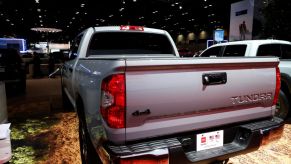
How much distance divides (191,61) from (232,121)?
85 centimetres

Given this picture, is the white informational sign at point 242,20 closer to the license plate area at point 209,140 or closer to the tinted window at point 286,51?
the tinted window at point 286,51

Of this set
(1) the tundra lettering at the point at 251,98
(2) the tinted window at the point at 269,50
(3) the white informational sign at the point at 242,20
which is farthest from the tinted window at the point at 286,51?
(3) the white informational sign at the point at 242,20

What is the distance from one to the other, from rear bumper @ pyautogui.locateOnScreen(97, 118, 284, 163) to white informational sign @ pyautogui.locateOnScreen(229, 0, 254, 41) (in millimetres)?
14194

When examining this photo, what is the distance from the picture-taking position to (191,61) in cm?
217

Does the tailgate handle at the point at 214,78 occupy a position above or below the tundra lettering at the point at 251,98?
above

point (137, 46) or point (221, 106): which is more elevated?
point (137, 46)

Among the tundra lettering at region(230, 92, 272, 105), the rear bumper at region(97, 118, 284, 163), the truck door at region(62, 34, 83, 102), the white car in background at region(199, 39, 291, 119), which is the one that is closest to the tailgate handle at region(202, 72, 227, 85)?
the tundra lettering at region(230, 92, 272, 105)

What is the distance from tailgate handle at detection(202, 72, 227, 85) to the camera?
2236mm

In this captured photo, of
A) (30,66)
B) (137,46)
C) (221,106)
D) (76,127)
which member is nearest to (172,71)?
(221,106)

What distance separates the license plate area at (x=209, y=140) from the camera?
7.60 feet

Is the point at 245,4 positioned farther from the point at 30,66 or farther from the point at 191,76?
the point at 191,76

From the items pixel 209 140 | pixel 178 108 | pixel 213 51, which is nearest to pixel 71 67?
pixel 178 108

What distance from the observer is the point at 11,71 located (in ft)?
27.6

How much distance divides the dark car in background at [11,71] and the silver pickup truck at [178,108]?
6948 mm
